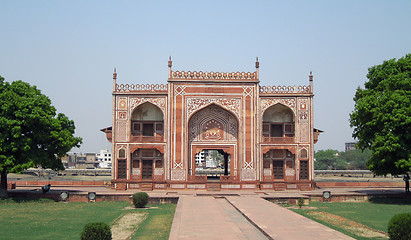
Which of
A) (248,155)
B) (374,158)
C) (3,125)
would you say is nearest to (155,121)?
(248,155)

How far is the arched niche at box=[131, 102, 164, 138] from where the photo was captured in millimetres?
35938

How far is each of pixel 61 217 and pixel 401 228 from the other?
13.6 meters

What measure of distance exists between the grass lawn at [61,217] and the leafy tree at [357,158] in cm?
9828

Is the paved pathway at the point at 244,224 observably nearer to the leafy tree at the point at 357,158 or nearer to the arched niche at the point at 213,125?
the arched niche at the point at 213,125

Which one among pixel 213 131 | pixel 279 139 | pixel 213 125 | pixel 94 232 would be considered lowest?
pixel 94 232

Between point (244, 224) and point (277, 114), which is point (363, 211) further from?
point (277, 114)

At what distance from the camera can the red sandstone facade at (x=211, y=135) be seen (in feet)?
112

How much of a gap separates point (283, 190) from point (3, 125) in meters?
19.3

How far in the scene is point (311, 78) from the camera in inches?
1394

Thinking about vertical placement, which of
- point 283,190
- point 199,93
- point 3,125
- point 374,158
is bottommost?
point 283,190

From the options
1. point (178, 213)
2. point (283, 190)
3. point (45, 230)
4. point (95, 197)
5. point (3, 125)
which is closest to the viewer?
point (45, 230)

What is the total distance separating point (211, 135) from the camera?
35.2 metres

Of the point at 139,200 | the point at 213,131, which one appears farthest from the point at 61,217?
the point at 213,131

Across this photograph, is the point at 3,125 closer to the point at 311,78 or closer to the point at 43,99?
the point at 43,99
